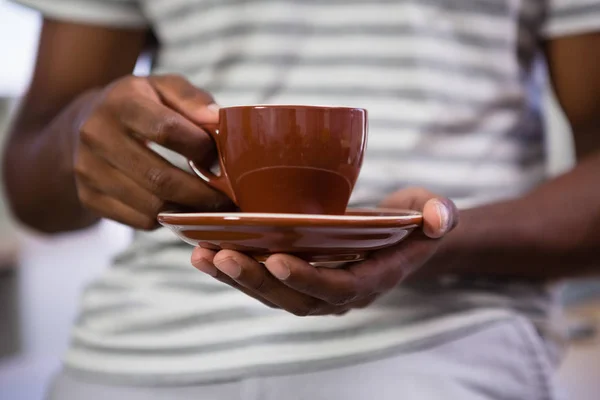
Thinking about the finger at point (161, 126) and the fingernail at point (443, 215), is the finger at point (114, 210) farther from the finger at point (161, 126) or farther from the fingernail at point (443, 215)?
the fingernail at point (443, 215)

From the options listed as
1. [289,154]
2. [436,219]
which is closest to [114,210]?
[289,154]

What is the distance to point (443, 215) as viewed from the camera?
421 millimetres

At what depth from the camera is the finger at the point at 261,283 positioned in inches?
15.1

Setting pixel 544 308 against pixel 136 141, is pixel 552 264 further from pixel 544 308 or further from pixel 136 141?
pixel 136 141

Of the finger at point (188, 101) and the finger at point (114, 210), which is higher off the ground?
the finger at point (188, 101)

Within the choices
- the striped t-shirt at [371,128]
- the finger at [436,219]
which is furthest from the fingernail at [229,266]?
the striped t-shirt at [371,128]

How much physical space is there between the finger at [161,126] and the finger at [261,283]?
127mm

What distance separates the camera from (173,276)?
0.70m

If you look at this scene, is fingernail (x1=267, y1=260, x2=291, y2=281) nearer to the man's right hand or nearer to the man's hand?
the man's hand

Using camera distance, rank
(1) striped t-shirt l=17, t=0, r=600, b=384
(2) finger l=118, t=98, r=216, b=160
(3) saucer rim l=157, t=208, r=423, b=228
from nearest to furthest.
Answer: (3) saucer rim l=157, t=208, r=423, b=228 → (2) finger l=118, t=98, r=216, b=160 → (1) striped t-shirt l=17, t=0, r=600, b=384

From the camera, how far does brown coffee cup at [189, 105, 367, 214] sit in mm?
490

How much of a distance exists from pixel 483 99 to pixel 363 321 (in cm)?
27

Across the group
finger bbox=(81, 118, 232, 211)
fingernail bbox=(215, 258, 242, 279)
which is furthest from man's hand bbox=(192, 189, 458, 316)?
finger bbox=(81, 118, 232, 211)

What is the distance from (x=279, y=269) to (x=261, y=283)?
0.08 feet
